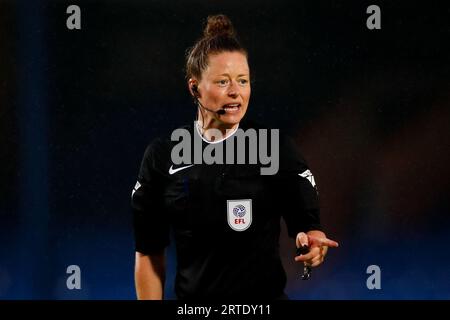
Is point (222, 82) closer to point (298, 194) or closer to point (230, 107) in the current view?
point (230, 107)

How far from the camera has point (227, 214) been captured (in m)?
1.47

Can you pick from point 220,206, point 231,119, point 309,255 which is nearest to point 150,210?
point 220,206

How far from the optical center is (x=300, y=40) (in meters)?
2.23

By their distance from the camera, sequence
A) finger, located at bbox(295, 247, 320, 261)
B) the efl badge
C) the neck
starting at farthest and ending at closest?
the neck
the efl badge
finger, located at bbox(295, 247, 320, 261)

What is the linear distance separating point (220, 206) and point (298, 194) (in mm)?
198

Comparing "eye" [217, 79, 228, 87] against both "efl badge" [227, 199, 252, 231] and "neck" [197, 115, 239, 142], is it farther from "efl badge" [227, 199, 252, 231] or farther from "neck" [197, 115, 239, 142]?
"efl badge" [227, 199, 252, 231]

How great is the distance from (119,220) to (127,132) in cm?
34

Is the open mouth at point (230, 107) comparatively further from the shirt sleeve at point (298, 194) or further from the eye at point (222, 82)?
the shirt sleeve at point (298, 194)

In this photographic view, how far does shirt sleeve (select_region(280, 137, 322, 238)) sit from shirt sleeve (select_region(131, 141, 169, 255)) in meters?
0.32

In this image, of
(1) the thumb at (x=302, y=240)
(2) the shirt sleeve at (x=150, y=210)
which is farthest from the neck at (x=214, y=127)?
(1) the thumb at (x=302, y=240)

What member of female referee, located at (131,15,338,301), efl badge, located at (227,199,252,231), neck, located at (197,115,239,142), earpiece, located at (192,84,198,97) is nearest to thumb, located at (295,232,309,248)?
female referee, located at (131,15,338,301)

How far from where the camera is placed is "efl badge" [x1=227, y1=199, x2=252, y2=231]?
1.45 m

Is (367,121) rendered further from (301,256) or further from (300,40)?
(301,256)

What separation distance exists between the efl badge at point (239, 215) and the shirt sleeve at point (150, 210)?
0.20 meters
